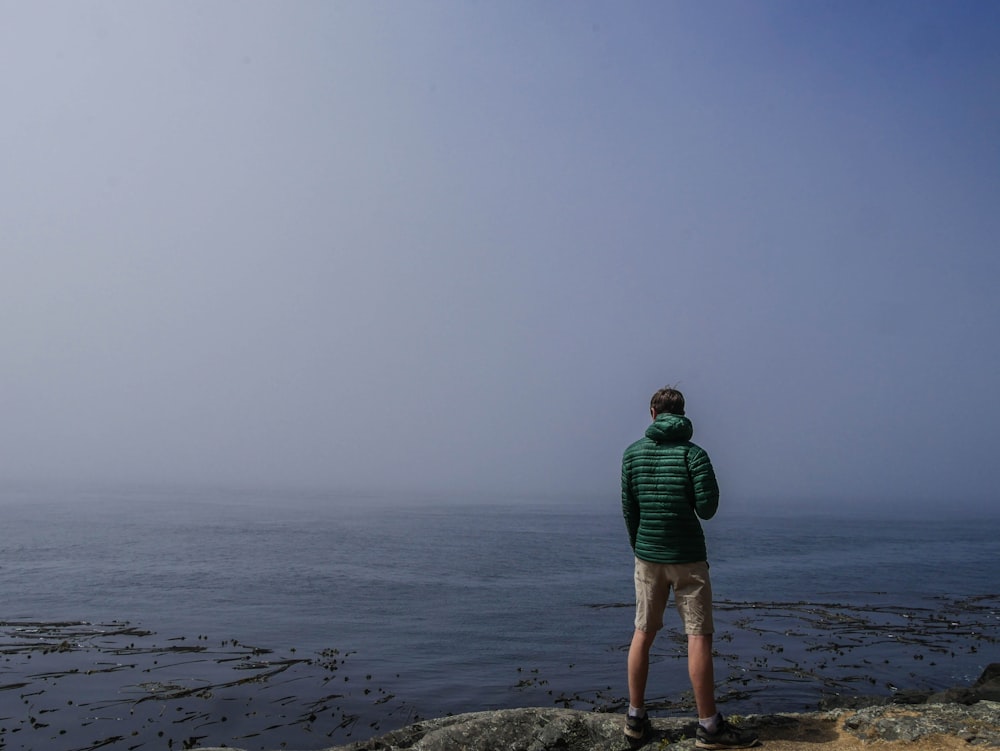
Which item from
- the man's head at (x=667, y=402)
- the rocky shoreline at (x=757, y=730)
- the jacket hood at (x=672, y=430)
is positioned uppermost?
the man's head at (x=667, y=402)

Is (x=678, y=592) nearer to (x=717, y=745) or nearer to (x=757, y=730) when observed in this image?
(x=717, y=745)

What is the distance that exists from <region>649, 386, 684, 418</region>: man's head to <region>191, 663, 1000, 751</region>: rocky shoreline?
3261 mm

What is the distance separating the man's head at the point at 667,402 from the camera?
7.20 m

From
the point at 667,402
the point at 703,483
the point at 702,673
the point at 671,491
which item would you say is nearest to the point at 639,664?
the point at 702,673

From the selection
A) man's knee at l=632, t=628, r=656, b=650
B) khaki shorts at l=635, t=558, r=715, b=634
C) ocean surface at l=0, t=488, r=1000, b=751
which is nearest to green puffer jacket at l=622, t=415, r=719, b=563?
khaki shorts at l=635, t=558, r=715, b=634

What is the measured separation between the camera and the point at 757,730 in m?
7.30

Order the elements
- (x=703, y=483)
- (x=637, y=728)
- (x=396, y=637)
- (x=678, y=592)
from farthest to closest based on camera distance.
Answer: (x=396, y=637)
(x=637, y=728)
(x=678, y=592)
(x=703, y=483)

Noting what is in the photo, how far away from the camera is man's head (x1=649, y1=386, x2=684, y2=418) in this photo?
7.20 meters

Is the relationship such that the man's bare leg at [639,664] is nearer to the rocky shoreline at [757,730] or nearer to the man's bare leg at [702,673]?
the man's bare leg at [702,673]

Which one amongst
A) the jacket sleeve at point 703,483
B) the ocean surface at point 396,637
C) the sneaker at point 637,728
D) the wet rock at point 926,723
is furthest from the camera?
the ocean surface at point 396,637

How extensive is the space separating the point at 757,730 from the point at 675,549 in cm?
224

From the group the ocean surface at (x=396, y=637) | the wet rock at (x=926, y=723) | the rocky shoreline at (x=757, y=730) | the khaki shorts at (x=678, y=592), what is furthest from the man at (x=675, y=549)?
the ocean surface at (x=396, y=637)

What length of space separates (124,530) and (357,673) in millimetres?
54450

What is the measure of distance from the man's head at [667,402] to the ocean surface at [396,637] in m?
8.89
